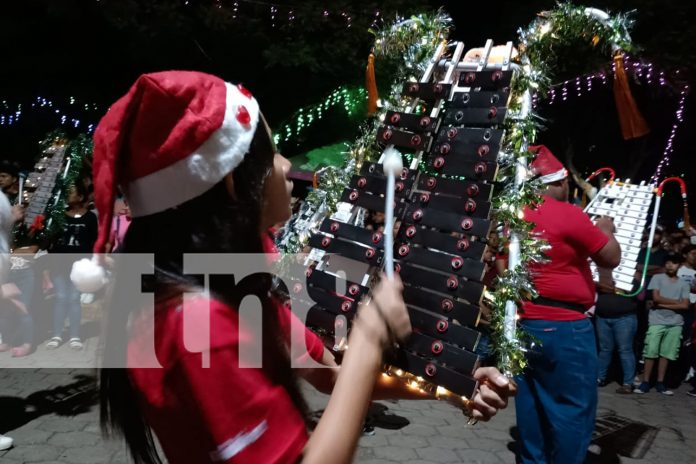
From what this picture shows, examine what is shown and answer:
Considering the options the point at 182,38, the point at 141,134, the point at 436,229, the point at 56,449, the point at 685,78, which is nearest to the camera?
the point at 141,134

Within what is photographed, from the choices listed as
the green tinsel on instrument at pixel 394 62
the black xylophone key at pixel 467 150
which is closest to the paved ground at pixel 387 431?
the green tinsel on instrument at pixel 394 62

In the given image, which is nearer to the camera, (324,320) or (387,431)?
(324,320)

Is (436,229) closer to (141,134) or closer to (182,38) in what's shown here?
(141,134)

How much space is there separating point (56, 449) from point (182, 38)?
27.2 feet

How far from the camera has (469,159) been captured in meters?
2.04

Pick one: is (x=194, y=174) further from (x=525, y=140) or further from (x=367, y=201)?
(x=525, y=140)

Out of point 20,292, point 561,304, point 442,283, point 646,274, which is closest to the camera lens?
point 442,283

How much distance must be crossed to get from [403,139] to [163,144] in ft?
3.98

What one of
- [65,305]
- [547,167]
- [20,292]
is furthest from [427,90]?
[65,305]

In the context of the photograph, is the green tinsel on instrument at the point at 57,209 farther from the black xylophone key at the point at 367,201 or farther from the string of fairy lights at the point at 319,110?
the black xylophone key at the point at 367,201

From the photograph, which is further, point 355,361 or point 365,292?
point 365,292

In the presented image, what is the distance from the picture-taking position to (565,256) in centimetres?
357

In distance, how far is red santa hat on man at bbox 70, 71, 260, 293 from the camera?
1.25 meters

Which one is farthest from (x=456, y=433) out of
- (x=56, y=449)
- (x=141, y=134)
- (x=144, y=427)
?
(x=141, y=134)
